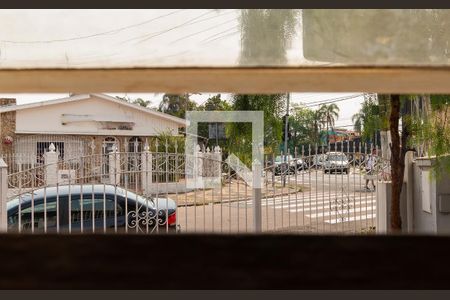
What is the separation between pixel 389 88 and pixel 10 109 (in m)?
12.4

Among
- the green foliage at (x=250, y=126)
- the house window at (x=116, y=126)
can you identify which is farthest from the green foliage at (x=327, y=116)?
the house window at (x=116, y=126)

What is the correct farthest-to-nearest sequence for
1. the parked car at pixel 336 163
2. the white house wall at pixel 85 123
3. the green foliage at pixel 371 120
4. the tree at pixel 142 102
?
the tree at pixel 142 102 < the white house wall at pixel 85 123 < the parked car at pixel 336 163 < the green foliage at pixel 371 120

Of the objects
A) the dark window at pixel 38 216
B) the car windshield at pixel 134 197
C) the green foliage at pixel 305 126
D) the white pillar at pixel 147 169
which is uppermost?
A: the green foliage at pixel 305 126

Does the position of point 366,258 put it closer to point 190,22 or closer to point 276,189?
point 190,22

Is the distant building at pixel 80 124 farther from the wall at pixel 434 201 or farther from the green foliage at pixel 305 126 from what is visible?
the wall at pixel 434 201

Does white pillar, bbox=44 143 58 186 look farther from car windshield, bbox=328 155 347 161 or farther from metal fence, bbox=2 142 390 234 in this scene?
car windshield, bbox=328 155 347 161

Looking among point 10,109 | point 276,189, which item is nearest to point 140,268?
point 276,189

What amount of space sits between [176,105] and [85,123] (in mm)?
2407

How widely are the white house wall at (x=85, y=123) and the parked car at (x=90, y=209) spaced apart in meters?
6.87

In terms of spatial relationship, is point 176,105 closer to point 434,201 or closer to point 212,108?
point 212,108

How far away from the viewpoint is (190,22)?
1456 millimetres

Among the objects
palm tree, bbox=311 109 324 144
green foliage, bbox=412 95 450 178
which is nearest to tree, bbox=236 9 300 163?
green foliage, bbox=412 95 450 178

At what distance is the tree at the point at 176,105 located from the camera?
43.4ft

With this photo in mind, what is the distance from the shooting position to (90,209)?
5.69 metres
